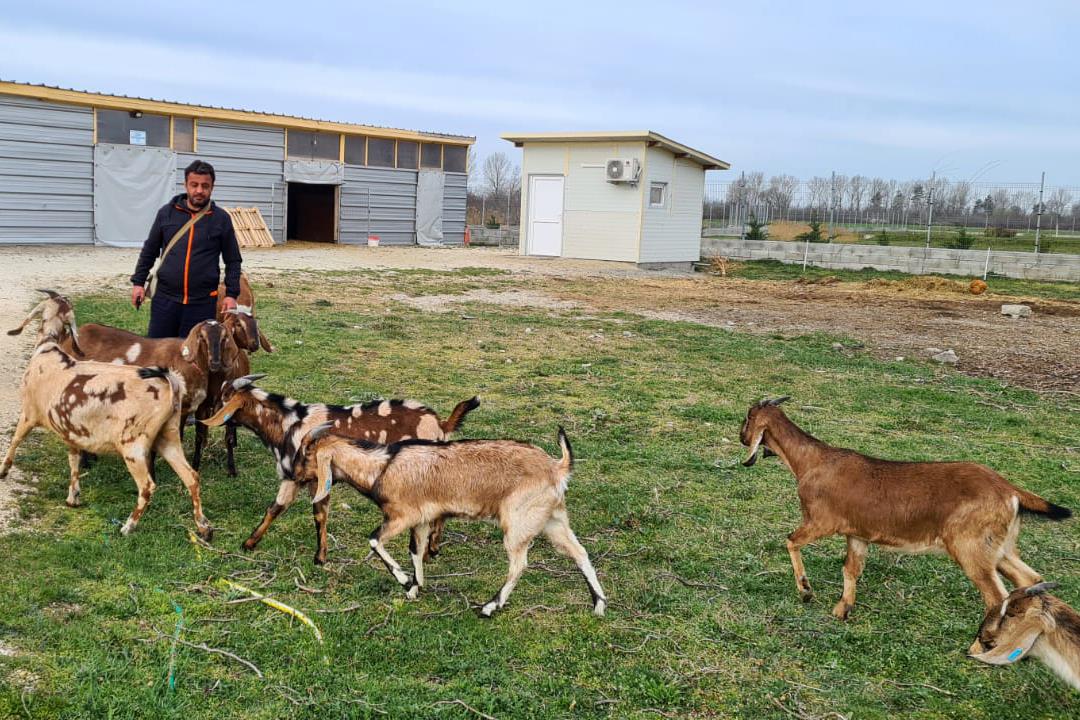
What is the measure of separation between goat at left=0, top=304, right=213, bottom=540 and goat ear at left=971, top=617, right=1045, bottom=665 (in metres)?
4.19

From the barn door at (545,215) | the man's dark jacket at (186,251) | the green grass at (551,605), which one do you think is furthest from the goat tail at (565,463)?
the barn door at (545,215)

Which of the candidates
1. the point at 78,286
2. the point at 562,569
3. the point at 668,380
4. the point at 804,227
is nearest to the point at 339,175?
the point at 78,286

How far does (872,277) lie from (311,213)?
19.9m

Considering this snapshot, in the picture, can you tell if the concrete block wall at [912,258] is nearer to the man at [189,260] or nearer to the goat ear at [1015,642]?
the man at [189,260]

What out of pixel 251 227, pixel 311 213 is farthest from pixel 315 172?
pixel 311 213

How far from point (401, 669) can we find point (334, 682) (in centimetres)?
30

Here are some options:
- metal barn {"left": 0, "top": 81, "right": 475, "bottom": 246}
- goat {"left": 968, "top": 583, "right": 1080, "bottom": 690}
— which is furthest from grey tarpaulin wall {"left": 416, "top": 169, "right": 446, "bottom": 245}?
goat {"left": 968, "top": 583, "right": 1080, "bottom": 690}

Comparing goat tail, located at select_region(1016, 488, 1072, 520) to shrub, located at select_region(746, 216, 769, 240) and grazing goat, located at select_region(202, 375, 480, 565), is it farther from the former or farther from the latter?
shrub, located at select_region(746, 216, 769, 240)

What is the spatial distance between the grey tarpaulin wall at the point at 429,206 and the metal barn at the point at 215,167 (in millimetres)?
46

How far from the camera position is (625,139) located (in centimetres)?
2802

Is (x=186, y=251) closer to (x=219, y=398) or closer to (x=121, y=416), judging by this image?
(x=219, y=398)

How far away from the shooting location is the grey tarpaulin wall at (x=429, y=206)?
3319cm

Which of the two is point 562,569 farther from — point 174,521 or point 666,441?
point 666,441

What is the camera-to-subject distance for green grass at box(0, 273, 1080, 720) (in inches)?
148
